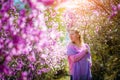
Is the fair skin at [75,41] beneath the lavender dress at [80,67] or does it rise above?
above

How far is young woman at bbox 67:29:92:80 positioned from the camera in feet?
18.4

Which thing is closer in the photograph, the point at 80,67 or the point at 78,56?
the point at 78,56

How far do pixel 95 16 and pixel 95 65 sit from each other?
5.03 ft

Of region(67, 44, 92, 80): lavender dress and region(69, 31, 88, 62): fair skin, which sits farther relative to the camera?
region(67, 44, 92, 80): lavender dress

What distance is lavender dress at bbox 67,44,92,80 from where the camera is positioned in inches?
225

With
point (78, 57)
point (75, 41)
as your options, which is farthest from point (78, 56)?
point (75, 41)

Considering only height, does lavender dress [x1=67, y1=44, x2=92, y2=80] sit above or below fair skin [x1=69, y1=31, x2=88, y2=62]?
below

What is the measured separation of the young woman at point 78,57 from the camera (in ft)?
18.4

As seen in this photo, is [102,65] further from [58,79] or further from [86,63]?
[58,79]

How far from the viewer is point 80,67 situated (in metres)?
5.87

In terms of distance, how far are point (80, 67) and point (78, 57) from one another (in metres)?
0.29

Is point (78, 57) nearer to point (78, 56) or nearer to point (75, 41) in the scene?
point (78, 56)

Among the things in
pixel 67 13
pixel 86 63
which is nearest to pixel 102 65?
pixel 86 63

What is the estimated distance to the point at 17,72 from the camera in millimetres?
8414
